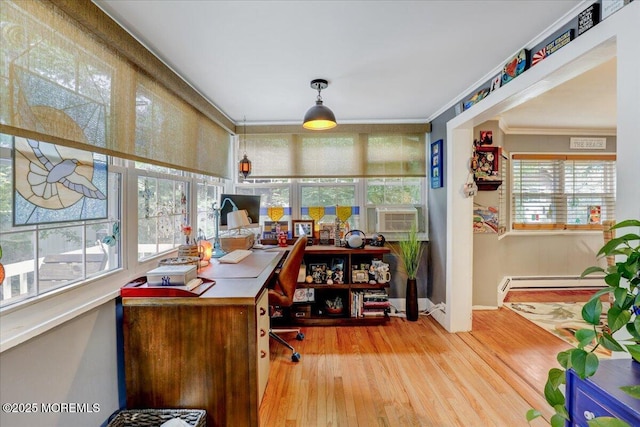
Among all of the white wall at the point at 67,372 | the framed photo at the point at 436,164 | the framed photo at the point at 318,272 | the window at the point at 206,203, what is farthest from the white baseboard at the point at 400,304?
the white wall at the point at 67,372

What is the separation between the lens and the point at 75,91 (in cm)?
133

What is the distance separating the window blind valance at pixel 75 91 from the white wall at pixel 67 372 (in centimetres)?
82

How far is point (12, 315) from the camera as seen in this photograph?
3.63 ft

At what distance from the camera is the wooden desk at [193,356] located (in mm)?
1584

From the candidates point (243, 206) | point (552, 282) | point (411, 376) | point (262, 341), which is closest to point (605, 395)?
point (411, 376)

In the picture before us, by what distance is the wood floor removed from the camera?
181 cm

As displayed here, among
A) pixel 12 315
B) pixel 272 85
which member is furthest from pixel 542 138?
pixel 12 315

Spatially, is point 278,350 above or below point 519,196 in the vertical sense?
below

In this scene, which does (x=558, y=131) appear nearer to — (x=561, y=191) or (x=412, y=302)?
(x=561, y=191)

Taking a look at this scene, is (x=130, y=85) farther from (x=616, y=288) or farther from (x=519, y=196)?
(x=519, y=196)

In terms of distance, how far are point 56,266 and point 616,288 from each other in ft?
7.10

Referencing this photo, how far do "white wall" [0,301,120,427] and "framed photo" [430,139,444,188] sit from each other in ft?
9.95

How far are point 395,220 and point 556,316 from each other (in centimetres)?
207

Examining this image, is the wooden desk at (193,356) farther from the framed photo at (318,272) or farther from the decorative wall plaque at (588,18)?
the decorative wall plaque at (588,18)
